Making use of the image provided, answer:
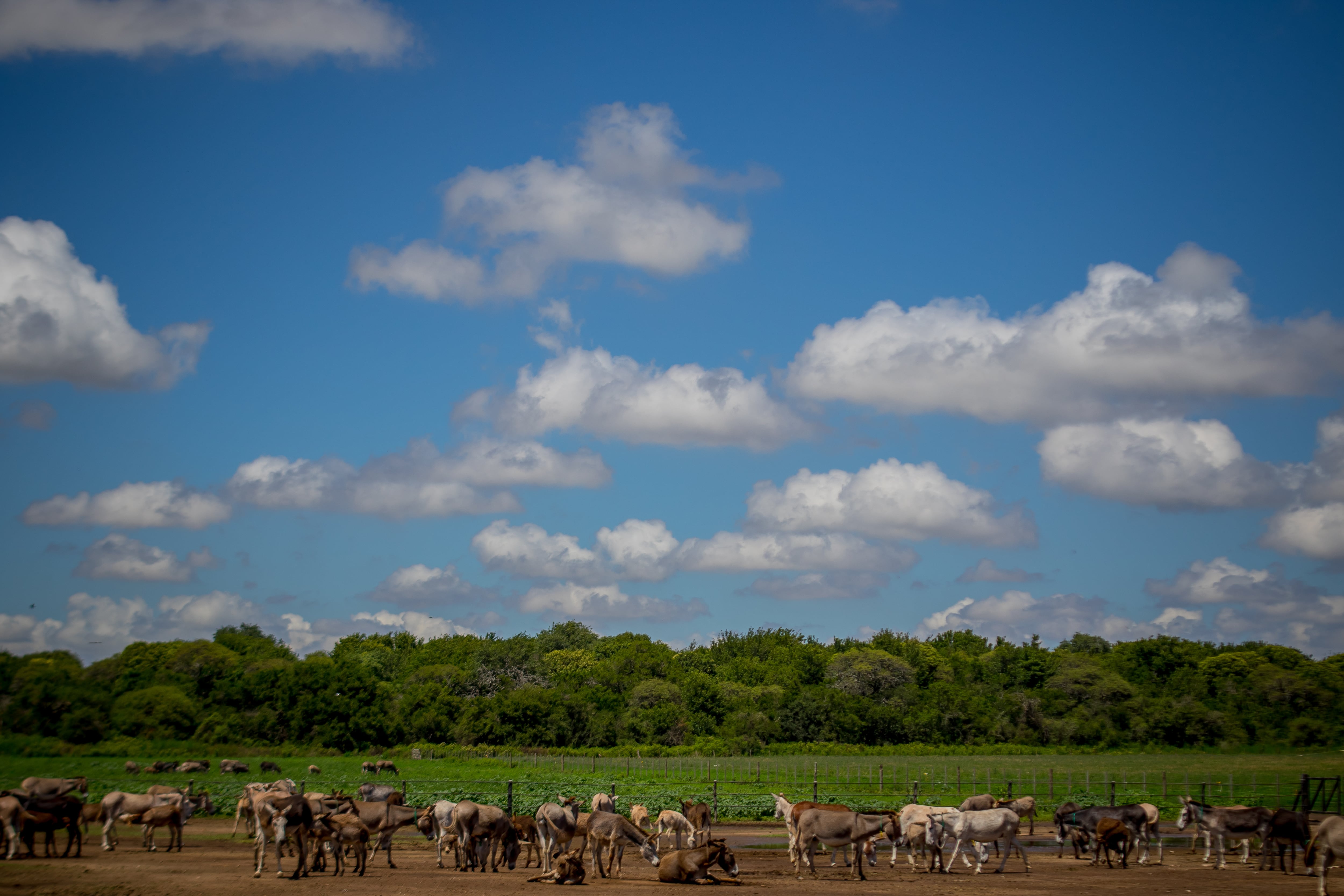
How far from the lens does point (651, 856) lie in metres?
25.2

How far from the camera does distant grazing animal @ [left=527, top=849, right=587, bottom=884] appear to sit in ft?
74.7

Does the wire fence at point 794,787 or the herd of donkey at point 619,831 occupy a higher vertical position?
the herd of donkey at point 619,831

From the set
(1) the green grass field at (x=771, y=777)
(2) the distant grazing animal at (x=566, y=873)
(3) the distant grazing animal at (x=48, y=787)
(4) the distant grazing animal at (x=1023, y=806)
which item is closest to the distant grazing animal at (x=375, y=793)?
(1) the green grass field at (x=771, y=777)

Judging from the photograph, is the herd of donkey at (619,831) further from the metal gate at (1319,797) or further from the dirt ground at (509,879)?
Answer: the metal gate at (1319,797)

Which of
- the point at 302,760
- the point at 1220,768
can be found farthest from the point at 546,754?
the point at 1220,768

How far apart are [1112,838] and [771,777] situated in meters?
35.4

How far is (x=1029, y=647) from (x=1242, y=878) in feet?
302

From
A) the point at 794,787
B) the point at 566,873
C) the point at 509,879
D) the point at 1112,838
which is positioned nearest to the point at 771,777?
the point at 794,787

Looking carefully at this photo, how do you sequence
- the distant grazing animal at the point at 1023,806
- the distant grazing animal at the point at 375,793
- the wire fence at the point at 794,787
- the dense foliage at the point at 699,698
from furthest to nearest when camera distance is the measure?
the dense foliage at the point at 699,698
the wire fence at the point at 794,787
the distant grazing animal at the point at 375,793
the distant grazing animal at the point at 1023,806

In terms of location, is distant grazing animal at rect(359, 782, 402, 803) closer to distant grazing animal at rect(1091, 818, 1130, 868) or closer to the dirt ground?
the dirt ground

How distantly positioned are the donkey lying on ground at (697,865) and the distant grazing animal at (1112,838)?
1134 centimetres

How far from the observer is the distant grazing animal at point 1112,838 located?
2811 cm

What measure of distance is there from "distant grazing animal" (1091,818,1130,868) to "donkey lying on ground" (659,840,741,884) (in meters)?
11.3

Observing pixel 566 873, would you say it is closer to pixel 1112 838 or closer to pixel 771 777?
pixel 1112 838
